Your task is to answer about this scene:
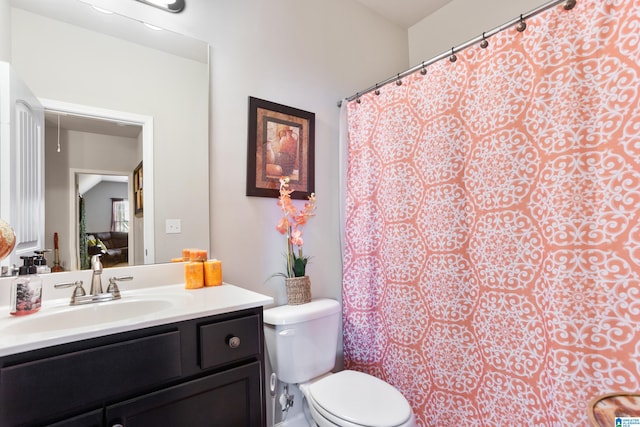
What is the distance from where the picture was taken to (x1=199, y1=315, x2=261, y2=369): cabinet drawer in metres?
0.95

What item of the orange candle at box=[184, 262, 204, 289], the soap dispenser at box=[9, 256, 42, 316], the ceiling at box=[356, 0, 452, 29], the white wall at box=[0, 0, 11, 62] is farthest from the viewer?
the ceiling at box=[356, 0, 452, 29]

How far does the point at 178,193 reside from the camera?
1.42 metres

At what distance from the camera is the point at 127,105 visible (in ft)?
4.28

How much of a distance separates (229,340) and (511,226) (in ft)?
3.78

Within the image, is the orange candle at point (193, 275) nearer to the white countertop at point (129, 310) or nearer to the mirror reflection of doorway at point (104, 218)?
the white countertop at point (129, 310)

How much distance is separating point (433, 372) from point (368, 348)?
0.41 meters

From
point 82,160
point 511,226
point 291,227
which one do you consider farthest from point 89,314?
point 511,226

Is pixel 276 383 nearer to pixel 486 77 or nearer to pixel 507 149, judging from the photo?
pixel 507 149

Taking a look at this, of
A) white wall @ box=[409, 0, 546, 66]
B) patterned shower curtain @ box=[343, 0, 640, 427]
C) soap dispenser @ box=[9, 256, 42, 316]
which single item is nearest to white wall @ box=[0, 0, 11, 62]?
soap dispenser @ box=[9, 256, 42, 316]

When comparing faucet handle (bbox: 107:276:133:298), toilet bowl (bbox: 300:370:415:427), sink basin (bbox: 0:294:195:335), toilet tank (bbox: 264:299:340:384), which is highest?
faucet handle (bbox: 107:276:133:298)

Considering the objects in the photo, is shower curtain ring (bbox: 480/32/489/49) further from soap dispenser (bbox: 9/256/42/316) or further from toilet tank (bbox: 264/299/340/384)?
soap dispenser (bbox: 9/256/42/316)

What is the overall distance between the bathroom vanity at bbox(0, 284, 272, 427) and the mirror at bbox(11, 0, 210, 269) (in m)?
0.36

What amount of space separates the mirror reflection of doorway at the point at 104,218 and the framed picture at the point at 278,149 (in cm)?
57

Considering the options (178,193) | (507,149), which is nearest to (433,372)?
(507,149)
